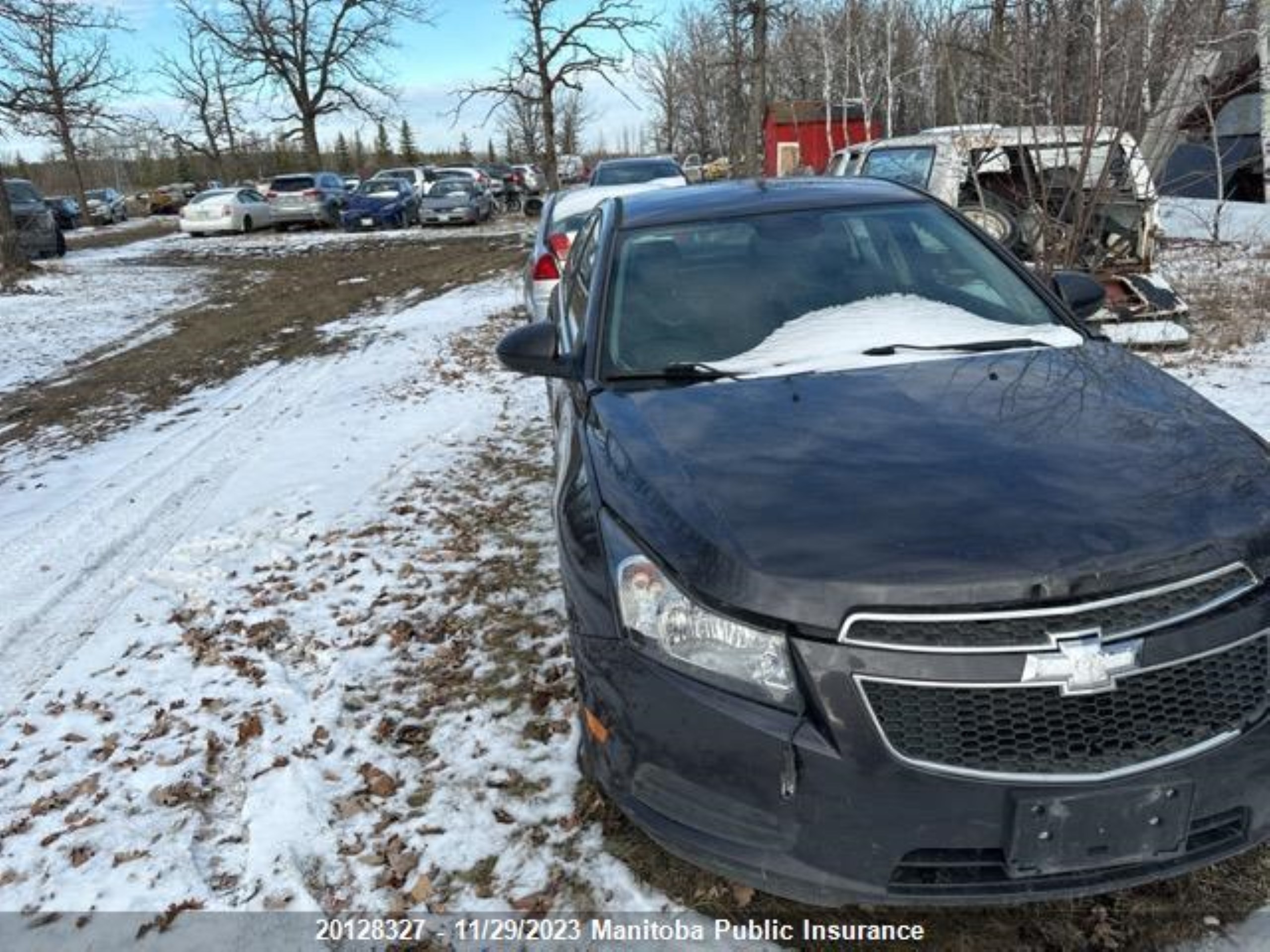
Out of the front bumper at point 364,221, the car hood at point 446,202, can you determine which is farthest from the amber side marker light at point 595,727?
the front bumper at point 364,221

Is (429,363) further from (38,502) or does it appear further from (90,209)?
(90,209)

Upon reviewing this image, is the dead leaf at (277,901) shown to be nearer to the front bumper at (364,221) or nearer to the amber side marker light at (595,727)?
the amber side marker light at (595,727)

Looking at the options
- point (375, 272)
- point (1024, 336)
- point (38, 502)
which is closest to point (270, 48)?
point (375, 272)

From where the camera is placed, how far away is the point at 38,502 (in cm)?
594

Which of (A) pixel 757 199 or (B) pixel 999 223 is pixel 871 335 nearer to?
(A) pixel 757 199

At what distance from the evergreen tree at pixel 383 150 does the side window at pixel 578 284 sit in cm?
8318

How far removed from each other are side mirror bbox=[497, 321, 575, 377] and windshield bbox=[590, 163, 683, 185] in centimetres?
1295

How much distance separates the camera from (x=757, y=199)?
3.86 meters

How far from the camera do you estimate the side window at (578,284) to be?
3.69 metres

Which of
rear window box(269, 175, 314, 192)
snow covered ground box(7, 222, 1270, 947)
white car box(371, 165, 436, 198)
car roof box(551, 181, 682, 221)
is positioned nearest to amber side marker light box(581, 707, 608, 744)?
snow covered ground box(7, 222, 1270, 947)

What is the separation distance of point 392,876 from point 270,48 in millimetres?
44474

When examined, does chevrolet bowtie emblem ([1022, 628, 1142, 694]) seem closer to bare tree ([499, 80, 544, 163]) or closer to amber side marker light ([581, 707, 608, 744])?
amber side marker light ([581, 707, 608, 744])

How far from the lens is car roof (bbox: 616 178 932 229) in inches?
147

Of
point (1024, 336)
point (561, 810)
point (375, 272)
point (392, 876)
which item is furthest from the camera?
point (375, 272)
